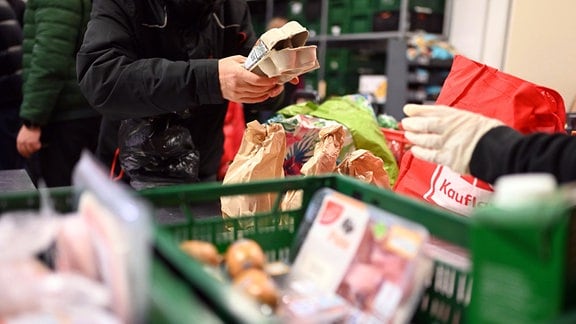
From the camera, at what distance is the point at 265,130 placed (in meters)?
1.30

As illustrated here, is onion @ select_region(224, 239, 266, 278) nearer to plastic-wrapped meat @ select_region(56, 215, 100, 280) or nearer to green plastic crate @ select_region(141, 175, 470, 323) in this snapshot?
green plastic crate @ select_region(141, 175, 470, 323)

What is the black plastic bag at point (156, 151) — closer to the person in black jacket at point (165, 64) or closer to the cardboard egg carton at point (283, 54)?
the person in black jacket at point (165, 64)

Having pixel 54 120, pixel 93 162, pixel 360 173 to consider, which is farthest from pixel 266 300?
pixel 54 120

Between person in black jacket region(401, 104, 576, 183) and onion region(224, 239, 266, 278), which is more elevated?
person in black jacket region(401, 104, 576, 183)

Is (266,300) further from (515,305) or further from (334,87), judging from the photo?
(334,87)

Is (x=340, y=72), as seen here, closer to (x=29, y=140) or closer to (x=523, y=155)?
(x=29, y=140)

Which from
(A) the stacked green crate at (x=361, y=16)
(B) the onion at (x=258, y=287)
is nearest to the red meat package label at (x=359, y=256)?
(B) the onion at (x=258, y=287)

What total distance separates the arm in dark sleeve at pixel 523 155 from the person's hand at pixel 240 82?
1.84 ft

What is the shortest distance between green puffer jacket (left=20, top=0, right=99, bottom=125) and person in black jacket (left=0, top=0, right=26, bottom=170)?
1.10ft

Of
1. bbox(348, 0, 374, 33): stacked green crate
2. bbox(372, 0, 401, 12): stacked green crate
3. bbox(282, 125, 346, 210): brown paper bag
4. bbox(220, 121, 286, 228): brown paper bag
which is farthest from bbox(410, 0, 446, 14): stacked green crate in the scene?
bbox(220, 121, 286, 228): brown paper bag

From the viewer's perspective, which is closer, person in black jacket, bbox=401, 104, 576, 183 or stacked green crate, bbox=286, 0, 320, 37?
person in black jacket, bbox=401, 104, 576, 183

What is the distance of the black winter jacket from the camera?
1.23m

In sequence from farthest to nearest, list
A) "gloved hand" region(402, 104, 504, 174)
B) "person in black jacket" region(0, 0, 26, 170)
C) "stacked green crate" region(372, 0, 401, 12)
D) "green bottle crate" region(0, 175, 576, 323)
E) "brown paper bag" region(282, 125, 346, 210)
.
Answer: "stacked green crate" region(372, 0, 401, 12)
"person in black jacket" region(0, 0, 26, 170)
"brown paper bag" region(282, 125, 346, 210)
"gloved hand" region(402, 104, 504, 174)
"green bottle crate" region(0, 175, 576, 323)

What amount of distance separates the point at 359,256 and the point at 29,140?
1.90 metres
